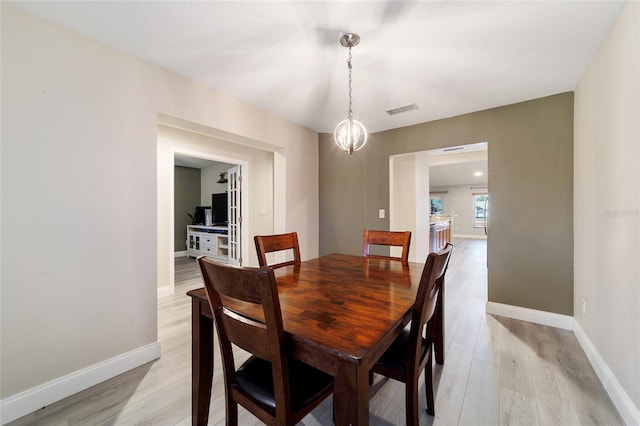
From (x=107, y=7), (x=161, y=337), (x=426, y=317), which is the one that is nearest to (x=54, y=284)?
(x=161, y=337)

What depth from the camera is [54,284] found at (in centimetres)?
157

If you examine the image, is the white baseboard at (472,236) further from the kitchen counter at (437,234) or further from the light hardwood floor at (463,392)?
the light hardwood floor at (463,392)

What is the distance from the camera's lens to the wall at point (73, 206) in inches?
56.7

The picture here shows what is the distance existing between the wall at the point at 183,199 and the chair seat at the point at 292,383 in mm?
6190

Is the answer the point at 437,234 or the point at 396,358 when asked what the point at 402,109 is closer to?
the point at 396,358

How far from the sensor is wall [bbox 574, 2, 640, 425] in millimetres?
1328

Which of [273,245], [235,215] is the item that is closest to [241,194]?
[235,215]

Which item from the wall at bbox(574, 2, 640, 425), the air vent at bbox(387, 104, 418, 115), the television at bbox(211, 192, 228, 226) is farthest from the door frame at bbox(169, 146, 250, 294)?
the wall at bbox(574, 2, 640, 425)

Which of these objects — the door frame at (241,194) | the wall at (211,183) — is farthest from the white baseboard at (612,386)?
the wall at (211,183)

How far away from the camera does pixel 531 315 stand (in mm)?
2572

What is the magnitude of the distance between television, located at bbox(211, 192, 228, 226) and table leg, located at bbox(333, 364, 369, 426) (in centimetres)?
541

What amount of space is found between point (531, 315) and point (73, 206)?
402 centimetres

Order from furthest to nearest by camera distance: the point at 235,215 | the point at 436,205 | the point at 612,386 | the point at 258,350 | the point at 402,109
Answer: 1. the point at 436,205
2. the point at 235,215
3. the point at 402,109
4. the point at 612,386
5. the point at 258,350

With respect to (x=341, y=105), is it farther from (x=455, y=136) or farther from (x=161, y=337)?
(x=161, y=337)
